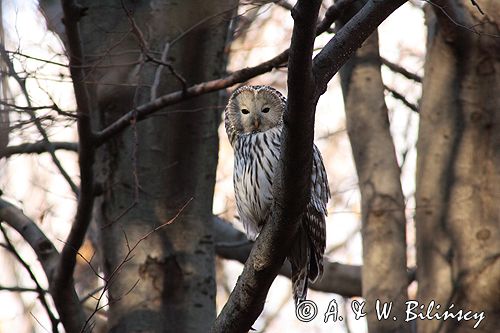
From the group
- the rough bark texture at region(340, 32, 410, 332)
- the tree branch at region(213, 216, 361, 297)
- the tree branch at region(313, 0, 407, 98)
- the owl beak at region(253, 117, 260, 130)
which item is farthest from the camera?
the tree branch at region(213, 216, 361, 297)

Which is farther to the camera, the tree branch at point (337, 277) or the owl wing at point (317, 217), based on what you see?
the tree branch at point (337, 277)

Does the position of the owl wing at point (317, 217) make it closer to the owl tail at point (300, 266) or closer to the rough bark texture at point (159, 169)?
the owl tail at point (300, 266)

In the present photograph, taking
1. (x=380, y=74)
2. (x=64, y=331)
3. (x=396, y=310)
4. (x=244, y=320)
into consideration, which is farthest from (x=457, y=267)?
(x=64, y=331)

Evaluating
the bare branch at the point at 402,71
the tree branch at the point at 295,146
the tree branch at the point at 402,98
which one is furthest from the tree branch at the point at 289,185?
the bare branch at the point at 402,71

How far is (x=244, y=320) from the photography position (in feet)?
12.4

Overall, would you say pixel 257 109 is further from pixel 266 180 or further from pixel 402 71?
pixel 402 71

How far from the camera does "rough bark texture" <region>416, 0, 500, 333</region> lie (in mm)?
5215

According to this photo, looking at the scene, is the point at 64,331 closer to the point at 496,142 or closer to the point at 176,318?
the point at 176,318

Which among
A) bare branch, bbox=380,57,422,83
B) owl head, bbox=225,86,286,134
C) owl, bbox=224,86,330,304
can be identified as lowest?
owl, bbox=224,86,330,304

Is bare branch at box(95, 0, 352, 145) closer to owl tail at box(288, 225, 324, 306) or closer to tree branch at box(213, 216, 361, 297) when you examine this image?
owl tail at box(288, 225, 324, 306)

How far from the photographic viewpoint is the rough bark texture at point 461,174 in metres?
5.21

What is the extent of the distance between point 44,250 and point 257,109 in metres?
1.61

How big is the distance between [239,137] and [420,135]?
118 centimetres

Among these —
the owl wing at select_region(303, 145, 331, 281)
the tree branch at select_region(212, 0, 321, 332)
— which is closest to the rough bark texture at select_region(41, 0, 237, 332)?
the owl wing at select_region(303, 145, 331, 281)
